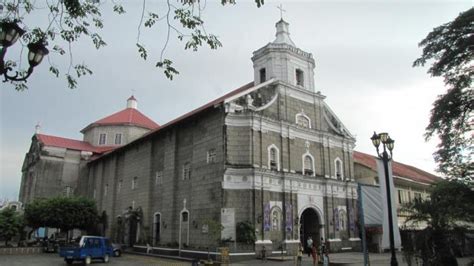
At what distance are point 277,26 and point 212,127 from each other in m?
10.2

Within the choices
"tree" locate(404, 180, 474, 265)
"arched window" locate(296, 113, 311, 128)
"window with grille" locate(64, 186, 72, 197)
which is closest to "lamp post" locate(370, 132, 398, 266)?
"tree" locate(404, 180, 474, 265)

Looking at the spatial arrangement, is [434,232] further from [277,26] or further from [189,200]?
[277,26]

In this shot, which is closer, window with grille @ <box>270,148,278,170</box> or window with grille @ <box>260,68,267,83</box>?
window with grille @ <box>270,148,278,170</box>

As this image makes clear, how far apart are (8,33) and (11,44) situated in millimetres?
200

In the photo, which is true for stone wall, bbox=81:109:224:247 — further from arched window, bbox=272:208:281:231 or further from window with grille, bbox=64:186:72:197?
window with grille, bbox=64:186:72:197

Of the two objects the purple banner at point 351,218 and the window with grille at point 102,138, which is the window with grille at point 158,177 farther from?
the window with grille at point 102,138

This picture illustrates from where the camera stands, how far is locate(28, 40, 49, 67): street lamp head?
7.42 meters

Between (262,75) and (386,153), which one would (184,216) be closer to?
(262,75)

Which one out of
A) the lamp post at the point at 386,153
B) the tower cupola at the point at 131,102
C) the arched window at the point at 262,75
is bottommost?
the lamp post at the point at 386,153

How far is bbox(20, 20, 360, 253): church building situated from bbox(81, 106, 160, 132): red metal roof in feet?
40.8

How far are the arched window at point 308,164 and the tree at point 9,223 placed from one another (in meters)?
25.5

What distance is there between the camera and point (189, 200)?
88.1 feet

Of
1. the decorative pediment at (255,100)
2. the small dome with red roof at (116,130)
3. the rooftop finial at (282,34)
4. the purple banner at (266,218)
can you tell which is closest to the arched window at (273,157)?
the decorative pediment at (255,100)

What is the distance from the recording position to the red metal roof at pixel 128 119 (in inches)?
1943
